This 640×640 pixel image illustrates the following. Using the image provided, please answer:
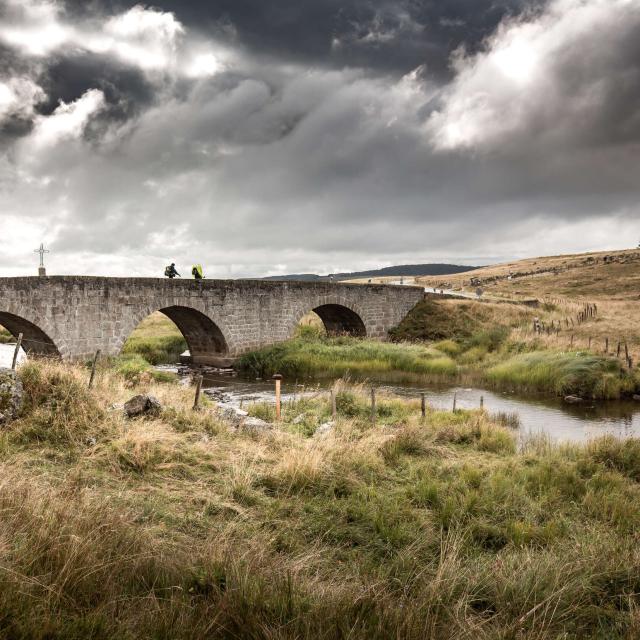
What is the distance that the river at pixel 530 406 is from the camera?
1302cm

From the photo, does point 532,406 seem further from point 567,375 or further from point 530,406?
point 567,375

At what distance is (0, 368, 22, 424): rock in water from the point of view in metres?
7.35

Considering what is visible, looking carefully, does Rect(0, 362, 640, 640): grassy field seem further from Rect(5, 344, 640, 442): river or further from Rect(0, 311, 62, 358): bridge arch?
Rect(0, 311, 62, 358): bridge arch

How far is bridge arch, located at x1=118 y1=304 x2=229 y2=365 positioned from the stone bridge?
0.05m

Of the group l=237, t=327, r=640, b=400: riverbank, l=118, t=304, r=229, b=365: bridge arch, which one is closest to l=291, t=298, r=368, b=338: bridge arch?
l=237, t=327, r=640, b=400: riverbank

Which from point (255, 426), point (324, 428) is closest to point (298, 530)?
point (255, 426)

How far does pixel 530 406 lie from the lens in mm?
15992

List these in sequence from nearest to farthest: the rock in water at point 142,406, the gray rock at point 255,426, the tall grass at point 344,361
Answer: the rock in water at point 142,406 < the gray rock at point 255,426 < the tall grass at point 344,361

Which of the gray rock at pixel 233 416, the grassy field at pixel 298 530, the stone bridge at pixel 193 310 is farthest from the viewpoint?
the stone bridge at pixel 193 310

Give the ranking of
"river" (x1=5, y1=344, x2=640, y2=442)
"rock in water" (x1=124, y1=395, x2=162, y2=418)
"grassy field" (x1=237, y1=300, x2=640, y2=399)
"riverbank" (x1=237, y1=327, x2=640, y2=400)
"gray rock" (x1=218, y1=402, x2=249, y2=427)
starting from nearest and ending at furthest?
"rock in water" (x1=124, y1=395, x2=162, y2=418)
"gray rock" (x1=218, y1=402, x2=249, y2=427)
"river" (x1=5, y1=344, x2=640, y2=442)
"riverbank" (x1=237, y1=327, x2=640, y2=400)
"grassy field" (x1=237, y1=300, x2=640, y2=399)

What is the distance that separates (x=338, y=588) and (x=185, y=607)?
3.06ft

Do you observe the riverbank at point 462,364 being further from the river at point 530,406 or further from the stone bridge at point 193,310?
the stone bridge at point 193,310

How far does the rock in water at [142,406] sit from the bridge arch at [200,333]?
1255 cm

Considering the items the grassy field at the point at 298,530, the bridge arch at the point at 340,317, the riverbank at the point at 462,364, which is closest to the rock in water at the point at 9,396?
the grassy field at the point at 298,530
